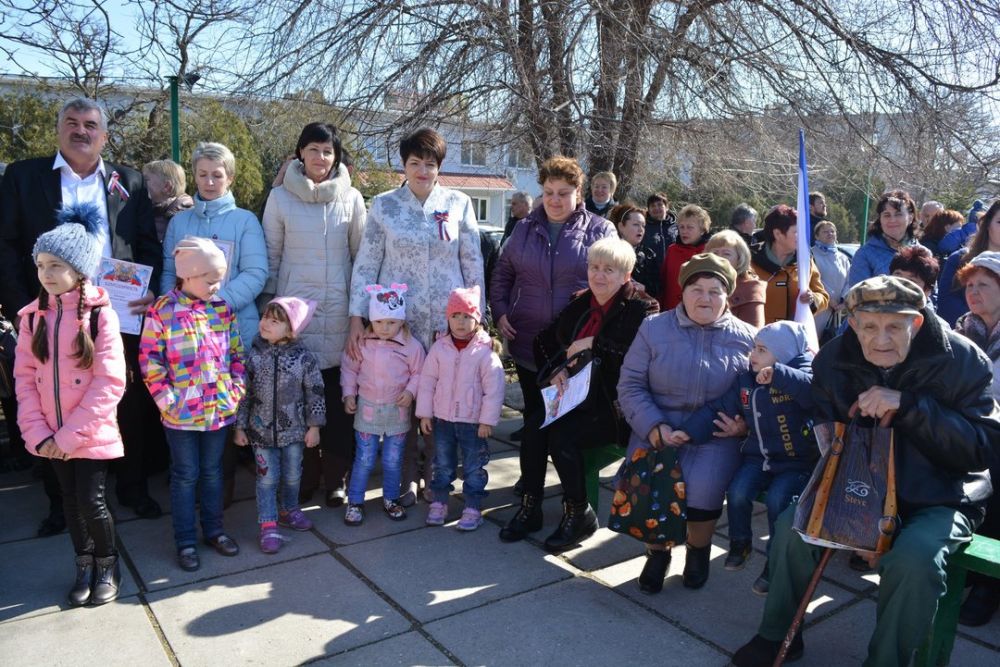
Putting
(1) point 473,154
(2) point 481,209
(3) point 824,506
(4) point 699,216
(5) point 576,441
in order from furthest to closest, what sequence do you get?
1. (2) point 481,209
2. (1) point 473,154
3. (4) point 699,216
4. (5) point 576,441
5. (3) point 824,506

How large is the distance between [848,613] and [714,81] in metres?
4.93

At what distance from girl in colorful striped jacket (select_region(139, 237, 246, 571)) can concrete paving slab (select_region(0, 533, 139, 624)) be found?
1.44 ft

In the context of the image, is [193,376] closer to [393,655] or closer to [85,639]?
[85,639]

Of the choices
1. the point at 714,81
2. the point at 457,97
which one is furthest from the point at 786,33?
the point at 457,97

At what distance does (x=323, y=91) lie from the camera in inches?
267

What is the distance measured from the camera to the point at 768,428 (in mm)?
3385

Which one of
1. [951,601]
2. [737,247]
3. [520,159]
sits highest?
[520,159]

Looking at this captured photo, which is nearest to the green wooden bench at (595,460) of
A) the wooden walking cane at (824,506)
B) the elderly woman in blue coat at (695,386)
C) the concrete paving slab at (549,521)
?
the concrete paving slab at (549,521)

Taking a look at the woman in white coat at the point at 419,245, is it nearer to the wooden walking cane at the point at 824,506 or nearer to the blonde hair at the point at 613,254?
the blonde hair at the point at 613,254

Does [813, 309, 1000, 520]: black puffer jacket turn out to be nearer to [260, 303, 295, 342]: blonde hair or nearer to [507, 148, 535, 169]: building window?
[260, 303, 295, 342]: blonde hair

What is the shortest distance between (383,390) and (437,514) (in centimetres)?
74

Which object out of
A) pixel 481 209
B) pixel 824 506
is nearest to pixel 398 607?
pixel 824 506

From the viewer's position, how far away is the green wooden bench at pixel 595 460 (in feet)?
13.5

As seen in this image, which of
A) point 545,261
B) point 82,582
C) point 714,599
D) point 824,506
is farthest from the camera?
point 545,261
